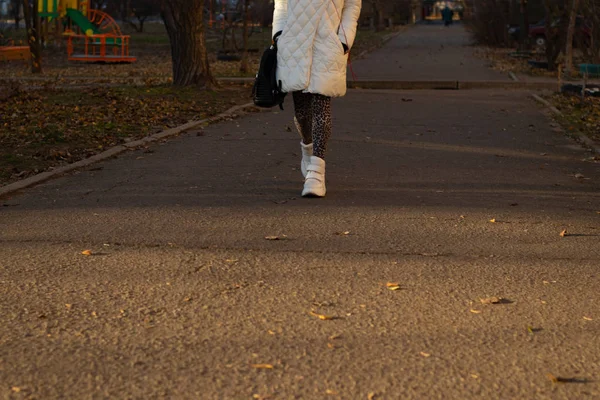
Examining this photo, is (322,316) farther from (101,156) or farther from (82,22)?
(82,22)

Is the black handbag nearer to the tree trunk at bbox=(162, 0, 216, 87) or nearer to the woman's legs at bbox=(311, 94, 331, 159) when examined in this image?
the woman's legs at bbox=(311, 94, 331, 159)

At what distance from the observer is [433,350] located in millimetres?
3941

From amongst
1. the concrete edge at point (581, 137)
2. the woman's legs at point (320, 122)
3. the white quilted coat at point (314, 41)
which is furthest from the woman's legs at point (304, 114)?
the concrete edge at point (581, 137)

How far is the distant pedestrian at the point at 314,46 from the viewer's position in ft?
23.0

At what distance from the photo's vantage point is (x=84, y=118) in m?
12.4

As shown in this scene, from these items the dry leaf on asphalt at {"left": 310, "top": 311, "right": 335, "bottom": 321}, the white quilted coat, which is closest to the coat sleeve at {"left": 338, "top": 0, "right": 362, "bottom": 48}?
the white quilted coat

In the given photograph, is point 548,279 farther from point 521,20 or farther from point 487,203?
point 521,20

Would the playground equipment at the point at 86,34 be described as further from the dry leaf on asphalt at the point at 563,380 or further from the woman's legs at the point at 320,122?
the dry leaf on asphalt at the point at 563,380

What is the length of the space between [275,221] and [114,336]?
247cm

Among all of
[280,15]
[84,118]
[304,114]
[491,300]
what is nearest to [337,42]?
[280,15]

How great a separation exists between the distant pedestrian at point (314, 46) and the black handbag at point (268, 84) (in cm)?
7

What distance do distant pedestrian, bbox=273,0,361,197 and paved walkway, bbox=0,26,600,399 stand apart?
0.74m

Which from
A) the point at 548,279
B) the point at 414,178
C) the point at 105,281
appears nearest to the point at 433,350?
the point at 548,279

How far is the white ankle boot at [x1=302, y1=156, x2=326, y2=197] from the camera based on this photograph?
7.24 meters
